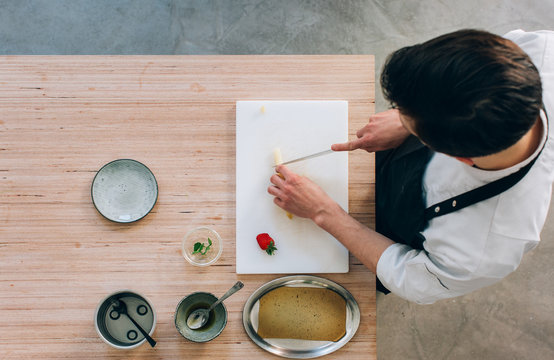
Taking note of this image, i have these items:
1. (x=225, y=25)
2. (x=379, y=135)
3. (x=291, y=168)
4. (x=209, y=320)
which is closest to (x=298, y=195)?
(x=291, y=168)

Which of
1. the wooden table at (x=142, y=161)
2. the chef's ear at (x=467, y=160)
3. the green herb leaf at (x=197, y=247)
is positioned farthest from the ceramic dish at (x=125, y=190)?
the chef's ear at (x=467, y=160)

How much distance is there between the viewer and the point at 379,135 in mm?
916

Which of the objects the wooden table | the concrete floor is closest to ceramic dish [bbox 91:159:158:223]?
the wooden table

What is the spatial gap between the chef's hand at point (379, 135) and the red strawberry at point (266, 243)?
0.84ft

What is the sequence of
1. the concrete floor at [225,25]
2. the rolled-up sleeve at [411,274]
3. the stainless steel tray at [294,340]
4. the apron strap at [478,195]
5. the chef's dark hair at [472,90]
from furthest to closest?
1. the concrete floor at [225,25]
2. the stainless steel tray at [294,340]
3. the rolled-up sleeve at [411,274]
4. the apron strap at [478,195]
5. the chef's dark hair at [472,90]

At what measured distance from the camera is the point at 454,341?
1.63 metres

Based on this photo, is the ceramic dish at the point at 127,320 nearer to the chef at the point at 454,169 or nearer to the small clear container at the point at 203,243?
the small clear container at the point at 203,243

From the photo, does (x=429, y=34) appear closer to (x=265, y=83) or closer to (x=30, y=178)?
(x=265, y=83)

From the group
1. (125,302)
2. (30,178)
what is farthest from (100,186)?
(125,302)

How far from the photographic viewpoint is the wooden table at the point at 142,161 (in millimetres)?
904

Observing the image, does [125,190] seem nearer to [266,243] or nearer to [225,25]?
[266,243]

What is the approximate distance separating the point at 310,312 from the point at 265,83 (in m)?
0.55

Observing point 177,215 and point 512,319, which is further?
point 512,319

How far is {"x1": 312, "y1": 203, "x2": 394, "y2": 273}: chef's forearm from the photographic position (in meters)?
0.88
